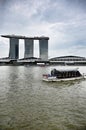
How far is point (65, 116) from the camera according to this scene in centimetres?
2217

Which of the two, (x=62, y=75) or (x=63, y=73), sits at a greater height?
(x=63, y=73)

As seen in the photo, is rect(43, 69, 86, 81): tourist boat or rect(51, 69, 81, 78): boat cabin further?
rect(51, 69, 81, 78): boat cabin

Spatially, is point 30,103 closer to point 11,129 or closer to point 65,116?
point 65,116

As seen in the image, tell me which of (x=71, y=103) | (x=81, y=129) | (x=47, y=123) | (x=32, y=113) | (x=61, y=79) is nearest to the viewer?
(x=81, y=129)

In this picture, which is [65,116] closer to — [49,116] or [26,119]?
[49,116]

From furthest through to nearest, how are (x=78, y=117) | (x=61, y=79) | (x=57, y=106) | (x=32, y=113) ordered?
(x=61, y=79)
(x=57, y=106)
(x=32, y=113)
(x=78, y=117)

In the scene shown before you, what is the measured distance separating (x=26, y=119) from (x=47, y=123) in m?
2.44

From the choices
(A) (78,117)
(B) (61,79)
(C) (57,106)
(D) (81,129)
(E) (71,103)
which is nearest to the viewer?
(D) (81,129)

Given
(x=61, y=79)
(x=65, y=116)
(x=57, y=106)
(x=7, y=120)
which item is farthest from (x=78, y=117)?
(x=61, y=79)

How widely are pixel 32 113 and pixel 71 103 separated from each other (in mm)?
7146

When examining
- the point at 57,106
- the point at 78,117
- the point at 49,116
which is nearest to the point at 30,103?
the point at 57,106

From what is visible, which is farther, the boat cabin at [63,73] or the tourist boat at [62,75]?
the boat cabin at [63,73]

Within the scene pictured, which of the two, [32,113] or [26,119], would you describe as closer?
[26,119]

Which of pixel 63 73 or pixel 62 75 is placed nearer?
pixel 62 75
